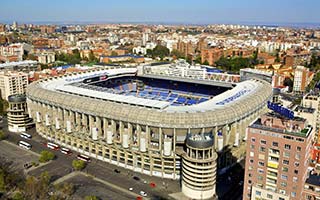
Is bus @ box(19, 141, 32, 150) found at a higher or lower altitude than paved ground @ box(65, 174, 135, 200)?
higher

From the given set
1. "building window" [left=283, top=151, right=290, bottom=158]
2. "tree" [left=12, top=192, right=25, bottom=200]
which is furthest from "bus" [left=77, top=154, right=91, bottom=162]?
"building window" [left=283, top=151, right=290, bottom=158]

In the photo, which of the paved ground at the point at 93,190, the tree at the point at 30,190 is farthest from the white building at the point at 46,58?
the tree at the point at 30,190

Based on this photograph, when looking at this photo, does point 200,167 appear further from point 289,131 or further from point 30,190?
point 30,190

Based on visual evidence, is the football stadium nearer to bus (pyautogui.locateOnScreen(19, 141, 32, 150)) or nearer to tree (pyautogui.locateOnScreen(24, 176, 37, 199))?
bus (pyautogui.locateOnScreen(19, 141, 32, 150))

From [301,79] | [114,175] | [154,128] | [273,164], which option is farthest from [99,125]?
[301,79]

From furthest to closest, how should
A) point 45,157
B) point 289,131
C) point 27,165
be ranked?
point 45,157, point 27,165, point 289,131

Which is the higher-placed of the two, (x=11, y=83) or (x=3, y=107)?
(x=11, y=83)

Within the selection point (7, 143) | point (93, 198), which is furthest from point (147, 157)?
point (7, 143)
